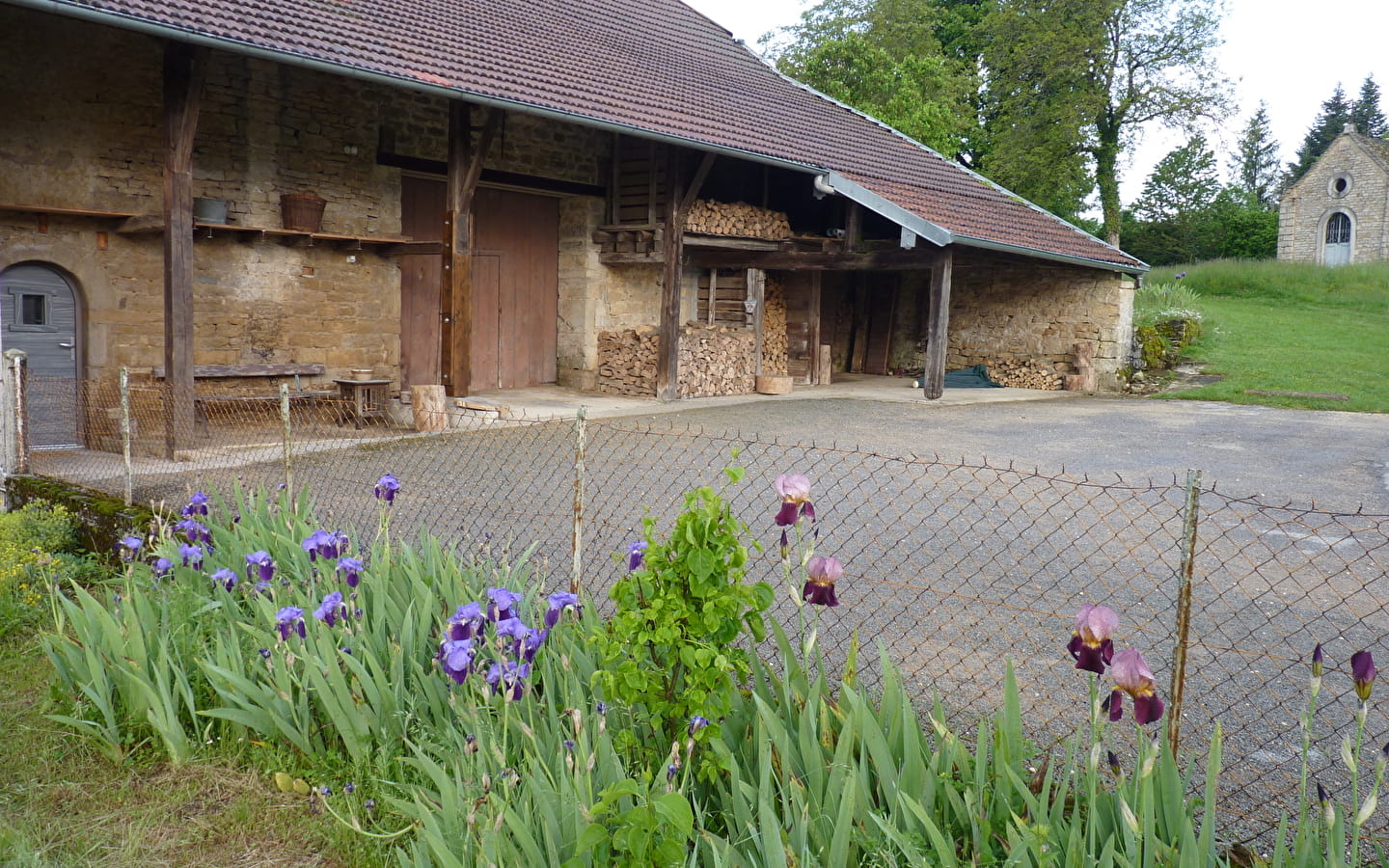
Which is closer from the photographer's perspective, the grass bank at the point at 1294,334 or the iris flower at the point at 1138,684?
the iris flower at the point at 1138,684

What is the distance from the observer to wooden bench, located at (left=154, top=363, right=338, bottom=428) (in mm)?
9773

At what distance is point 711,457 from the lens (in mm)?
8836

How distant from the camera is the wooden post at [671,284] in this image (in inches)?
508

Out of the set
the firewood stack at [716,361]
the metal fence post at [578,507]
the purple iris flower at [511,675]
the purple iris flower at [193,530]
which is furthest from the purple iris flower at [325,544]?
the firewood stack at [716,361]

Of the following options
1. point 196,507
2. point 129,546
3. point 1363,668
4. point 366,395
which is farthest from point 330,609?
point 366,395

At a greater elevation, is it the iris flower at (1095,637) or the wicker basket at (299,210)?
the wicker basket at (299,210)

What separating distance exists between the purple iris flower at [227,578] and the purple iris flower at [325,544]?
0.32m

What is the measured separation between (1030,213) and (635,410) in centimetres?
825

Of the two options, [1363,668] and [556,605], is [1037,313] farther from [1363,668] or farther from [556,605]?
[1363,668]

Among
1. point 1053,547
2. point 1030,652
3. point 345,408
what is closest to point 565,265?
point 345,408

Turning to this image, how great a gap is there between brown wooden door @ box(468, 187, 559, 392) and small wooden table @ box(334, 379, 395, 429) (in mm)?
2100

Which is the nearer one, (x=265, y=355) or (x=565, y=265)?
(x=265, y=355)

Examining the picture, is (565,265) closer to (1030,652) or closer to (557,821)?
(1030,652)

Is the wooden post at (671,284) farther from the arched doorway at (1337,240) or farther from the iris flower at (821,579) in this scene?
the arched doorway at (1337,240)
